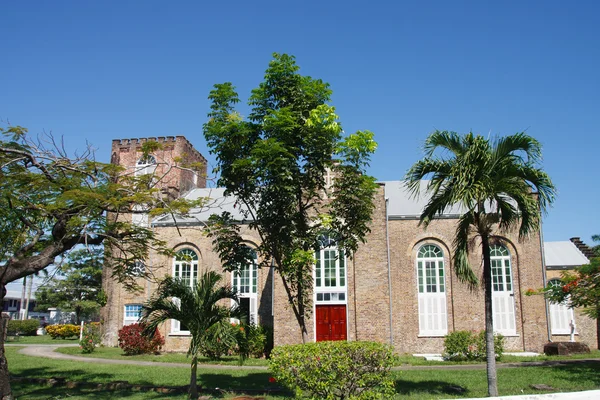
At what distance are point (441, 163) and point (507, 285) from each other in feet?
48.3

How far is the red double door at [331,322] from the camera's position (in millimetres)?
22047

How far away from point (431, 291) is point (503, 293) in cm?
346

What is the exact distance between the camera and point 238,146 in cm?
1232

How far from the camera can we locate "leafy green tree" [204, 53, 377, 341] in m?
11.2

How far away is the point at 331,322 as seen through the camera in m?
22.2

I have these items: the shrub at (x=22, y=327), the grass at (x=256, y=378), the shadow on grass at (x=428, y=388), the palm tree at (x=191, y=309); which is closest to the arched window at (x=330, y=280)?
the grass at (x=256, y=378)

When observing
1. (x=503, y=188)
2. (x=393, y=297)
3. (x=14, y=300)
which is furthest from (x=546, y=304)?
(x=14, y=300)

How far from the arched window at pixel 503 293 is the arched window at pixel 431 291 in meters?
2.49

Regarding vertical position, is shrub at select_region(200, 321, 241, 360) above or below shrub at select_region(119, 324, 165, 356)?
above

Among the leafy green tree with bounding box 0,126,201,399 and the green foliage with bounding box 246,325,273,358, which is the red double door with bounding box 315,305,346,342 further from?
the leafy green tree with bounding box 0,126,201,399

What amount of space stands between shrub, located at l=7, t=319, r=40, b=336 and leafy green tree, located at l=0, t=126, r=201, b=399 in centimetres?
2949

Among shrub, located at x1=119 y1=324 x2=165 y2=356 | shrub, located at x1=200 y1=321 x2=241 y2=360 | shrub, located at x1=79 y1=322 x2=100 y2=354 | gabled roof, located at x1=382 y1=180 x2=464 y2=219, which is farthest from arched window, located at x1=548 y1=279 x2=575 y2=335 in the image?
shrub, located at x1=79 y1=322 x2=100 y2=354

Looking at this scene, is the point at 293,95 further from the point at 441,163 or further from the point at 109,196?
the point at 109,196

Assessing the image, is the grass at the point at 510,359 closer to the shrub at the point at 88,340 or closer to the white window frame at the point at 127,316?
the shrub at the point at 88,340
